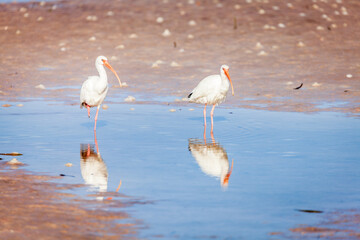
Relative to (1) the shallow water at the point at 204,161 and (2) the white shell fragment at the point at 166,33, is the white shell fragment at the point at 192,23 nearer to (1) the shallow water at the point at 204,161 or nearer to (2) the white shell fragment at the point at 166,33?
(2) the white shell fragment at the point at 166,33

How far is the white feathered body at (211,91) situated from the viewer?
42.9 ft

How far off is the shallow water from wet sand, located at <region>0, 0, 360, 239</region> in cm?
56

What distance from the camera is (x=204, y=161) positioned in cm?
926

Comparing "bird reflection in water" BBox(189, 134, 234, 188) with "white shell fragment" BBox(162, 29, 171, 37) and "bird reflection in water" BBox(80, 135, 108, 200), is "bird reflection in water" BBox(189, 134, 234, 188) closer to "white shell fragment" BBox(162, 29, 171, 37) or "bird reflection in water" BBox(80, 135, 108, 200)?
"bird reflection in water" BBox(80, 135, 108, 200)

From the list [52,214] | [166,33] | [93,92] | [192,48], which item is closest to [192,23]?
[166,33]

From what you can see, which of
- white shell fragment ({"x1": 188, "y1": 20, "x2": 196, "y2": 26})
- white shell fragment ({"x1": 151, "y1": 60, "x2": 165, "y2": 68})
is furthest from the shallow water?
white shell fragment ({"x1": 188, "y1": 20, "x2": 196, "y2": 26})

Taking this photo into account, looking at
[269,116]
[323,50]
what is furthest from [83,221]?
[323,50]

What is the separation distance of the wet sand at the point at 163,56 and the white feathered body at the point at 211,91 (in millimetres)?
1025

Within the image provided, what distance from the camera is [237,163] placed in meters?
9.06

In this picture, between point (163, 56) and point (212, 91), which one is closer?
point (212, 91)

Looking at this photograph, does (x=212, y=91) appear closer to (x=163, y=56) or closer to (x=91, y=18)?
(x=163, y=56)

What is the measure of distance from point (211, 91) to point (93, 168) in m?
4.72

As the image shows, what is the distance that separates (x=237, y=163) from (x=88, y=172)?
1.91 meters

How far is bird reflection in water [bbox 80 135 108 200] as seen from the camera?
26.1 feet
